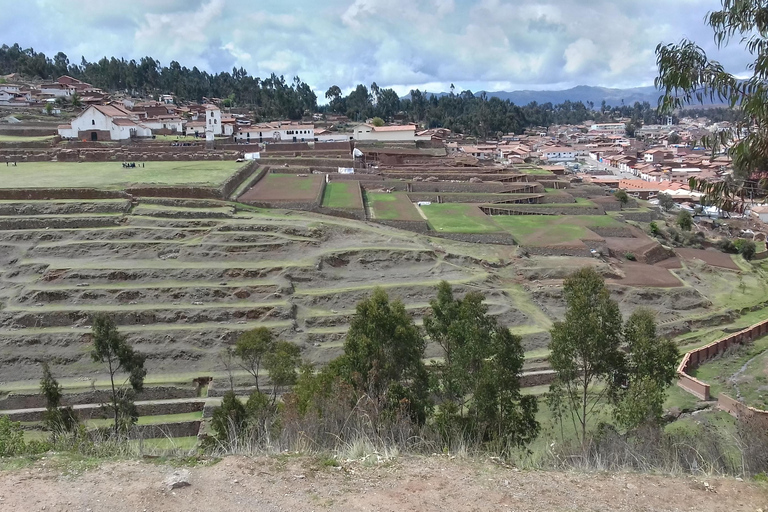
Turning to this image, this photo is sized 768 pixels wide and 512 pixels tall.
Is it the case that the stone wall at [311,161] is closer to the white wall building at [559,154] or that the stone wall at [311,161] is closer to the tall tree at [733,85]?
the tall tree at [733,85]

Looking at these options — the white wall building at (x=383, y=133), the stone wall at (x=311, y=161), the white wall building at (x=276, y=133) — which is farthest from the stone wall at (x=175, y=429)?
the white wall building at (x=383, y=133)

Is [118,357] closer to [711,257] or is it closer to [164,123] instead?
[711,257]

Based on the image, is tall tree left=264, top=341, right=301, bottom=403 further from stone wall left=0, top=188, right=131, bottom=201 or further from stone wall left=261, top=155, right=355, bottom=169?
stone wall left=261, top=155, right=355, bottom=169

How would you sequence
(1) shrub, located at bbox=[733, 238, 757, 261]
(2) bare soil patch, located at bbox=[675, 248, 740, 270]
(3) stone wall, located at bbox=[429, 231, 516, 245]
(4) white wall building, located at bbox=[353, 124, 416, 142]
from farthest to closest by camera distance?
(4) white wall building, located at bbox=[353, 124, 416, 142], (1) shrub, located at bbox=[733, 238, 757, 261], (2) bare soil patch, located at bbox=[675, 248, 740, 270], (3) stone wall, located at bbox=[429, 231, 516, 245]

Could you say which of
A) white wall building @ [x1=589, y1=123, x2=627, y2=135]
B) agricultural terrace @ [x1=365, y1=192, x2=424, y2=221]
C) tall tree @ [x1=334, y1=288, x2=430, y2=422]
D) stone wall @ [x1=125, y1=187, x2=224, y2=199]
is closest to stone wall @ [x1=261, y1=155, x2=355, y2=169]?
agricultural terrace @ [x1=365, y1=192, x2=424, y2=221]

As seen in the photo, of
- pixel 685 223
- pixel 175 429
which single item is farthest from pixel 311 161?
pixel 175 429

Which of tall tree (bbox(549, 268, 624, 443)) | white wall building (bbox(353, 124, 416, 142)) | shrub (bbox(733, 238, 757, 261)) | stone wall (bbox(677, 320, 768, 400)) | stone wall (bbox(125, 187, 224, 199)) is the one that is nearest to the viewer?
tall tree (bbox(549, 268, 624, 443))
